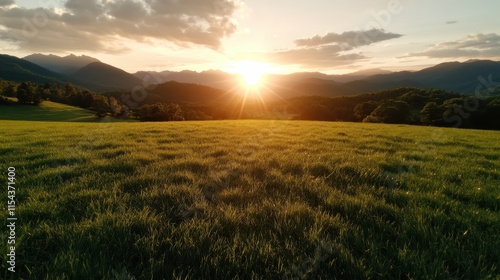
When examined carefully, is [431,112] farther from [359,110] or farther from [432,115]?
[359,110]

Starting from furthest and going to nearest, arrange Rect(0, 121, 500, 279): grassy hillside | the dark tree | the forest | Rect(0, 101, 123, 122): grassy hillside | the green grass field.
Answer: the forest → the dark tree → Rect(0, 101, 123, 122): grassy hillside → the green grass field → Rect(0, 121, 500, 279): grassy hillside

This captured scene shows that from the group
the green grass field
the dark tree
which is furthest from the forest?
the green grass field

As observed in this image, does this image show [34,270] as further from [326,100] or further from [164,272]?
[326,100]

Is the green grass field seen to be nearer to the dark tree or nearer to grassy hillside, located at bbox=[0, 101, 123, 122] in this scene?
grassy hillside, located at bbox=[0, 101, 123, 122]

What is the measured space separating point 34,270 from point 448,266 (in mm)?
4750

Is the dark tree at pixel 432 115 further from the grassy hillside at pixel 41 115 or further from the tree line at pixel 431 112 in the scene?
the grassy hillside at pixel 41 115

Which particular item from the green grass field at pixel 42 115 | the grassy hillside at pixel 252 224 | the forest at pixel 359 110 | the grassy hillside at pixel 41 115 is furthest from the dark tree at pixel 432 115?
the grassy hillside at pixel 41 115

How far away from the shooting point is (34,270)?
2.80m

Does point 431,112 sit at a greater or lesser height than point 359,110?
greater

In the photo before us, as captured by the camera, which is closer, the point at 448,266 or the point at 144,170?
the point at 448,266

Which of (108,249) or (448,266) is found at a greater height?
(108,249)

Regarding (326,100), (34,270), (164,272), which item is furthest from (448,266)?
(326,100)

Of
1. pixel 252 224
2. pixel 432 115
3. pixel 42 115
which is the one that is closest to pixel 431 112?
pixel 432 115

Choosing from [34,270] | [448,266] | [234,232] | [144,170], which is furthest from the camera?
[144,170]
